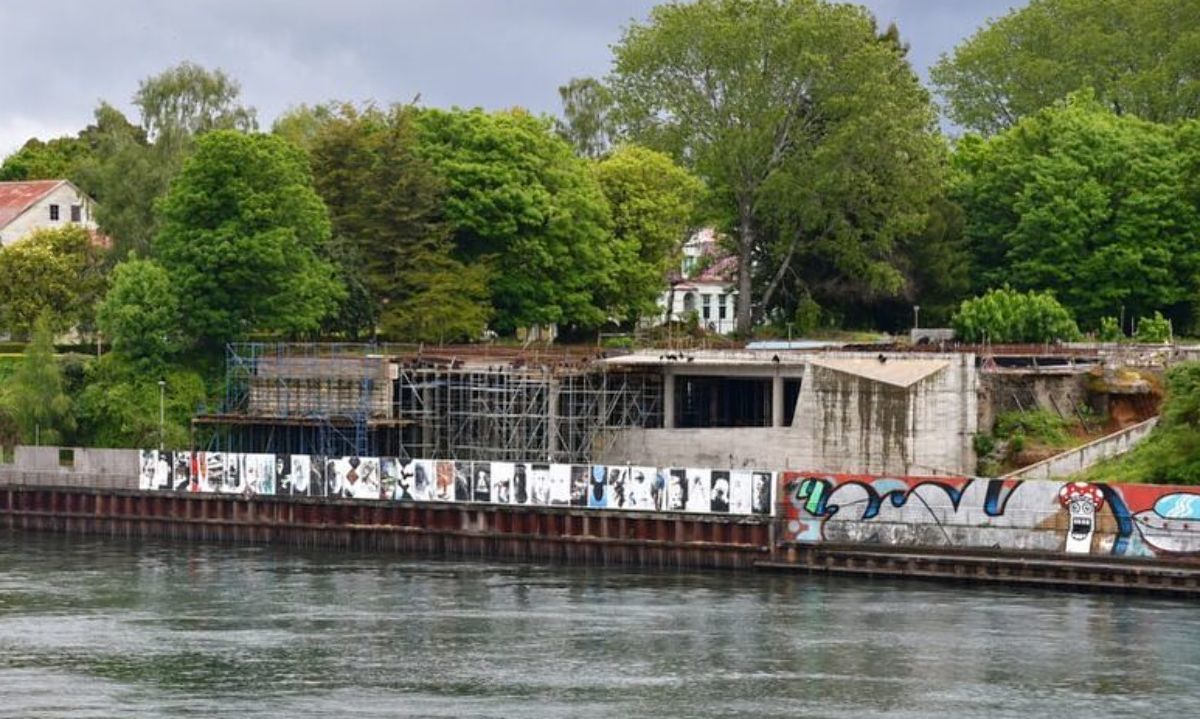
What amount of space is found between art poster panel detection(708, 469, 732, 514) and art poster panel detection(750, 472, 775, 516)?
1.00 m

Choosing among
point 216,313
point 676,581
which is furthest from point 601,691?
point 216,313

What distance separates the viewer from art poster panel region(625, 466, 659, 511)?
98312 millimetres

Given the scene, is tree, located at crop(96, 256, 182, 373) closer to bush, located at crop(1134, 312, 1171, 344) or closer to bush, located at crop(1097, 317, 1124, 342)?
bush, located at crop(1097, 317, 1124, 342)

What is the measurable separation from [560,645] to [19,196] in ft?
269

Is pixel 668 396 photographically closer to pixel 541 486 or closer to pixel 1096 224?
pixel 541 486

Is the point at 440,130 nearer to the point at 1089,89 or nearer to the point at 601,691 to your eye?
the point at 1089,89

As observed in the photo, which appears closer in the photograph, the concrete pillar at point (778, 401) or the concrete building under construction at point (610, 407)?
the concrete building under construction at point (610, 407)

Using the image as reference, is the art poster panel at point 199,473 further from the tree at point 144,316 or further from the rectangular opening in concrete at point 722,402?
the rectangular opening in concrete at point 722,402

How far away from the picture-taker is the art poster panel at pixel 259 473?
4139 inches

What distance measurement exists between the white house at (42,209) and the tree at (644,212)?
3339cm

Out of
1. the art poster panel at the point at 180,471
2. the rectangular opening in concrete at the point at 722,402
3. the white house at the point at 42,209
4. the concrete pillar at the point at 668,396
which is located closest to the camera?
the art poster panel at the point at 180,471

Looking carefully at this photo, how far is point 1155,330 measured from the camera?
117 meters

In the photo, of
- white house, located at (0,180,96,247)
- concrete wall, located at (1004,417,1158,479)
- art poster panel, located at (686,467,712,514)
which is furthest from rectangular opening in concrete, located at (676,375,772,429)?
white house, located at (0,180,96,247)

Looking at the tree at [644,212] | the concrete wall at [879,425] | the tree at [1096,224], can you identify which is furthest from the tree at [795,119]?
the concrete wall at [879,425]
